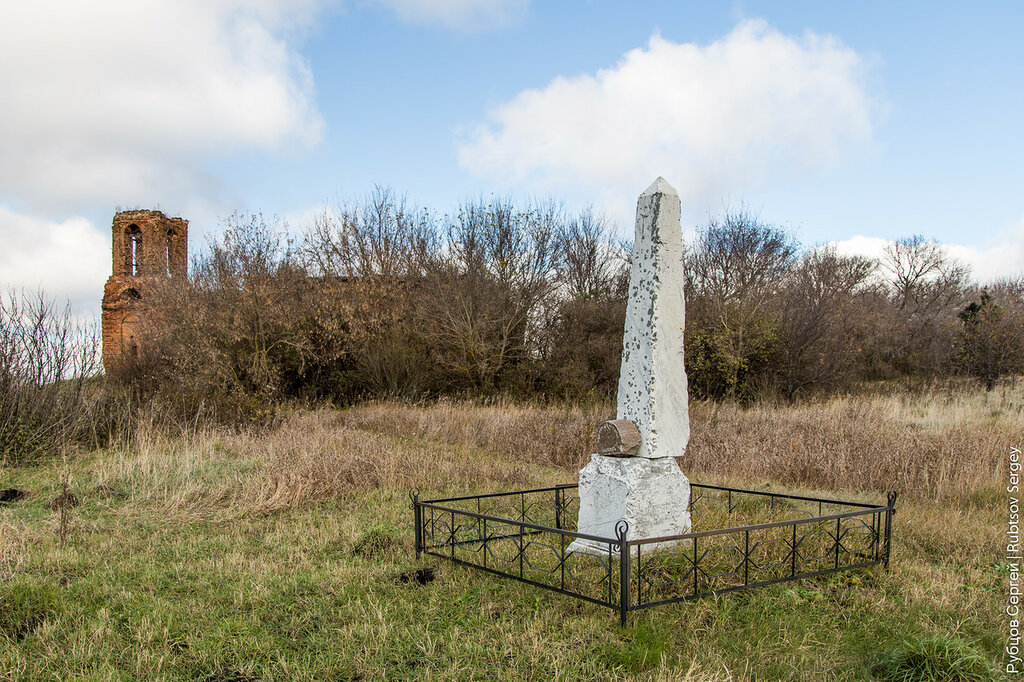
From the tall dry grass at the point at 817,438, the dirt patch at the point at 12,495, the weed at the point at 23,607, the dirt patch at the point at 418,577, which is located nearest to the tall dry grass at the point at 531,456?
the tall dry grass at the point at 817,438

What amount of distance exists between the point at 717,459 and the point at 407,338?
13336mm

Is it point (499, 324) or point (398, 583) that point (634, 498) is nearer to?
point (398, 583)

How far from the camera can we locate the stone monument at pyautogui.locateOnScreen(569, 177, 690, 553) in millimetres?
5594

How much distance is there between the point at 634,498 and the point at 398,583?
2.01 metres

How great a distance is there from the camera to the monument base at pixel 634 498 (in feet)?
18.2

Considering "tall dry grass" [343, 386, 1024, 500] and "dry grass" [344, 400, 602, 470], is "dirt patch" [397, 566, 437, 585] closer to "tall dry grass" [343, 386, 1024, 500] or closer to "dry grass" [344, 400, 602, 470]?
"tall dry grass" [343, 386, 1024, 500]

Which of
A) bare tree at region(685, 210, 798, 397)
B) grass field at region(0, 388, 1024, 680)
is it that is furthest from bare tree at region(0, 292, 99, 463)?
bare tree at region(685, 210, 798, 397)

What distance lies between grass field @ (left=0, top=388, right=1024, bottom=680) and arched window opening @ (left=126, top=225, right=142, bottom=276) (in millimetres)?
21844

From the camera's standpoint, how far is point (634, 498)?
554cm

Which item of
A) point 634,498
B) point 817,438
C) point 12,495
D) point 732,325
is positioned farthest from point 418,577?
point 732,325

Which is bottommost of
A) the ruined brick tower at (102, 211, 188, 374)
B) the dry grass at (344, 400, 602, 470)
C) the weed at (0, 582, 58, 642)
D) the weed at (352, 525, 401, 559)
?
the weed at (352, 525, 401, 559)

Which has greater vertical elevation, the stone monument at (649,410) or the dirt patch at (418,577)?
the stone monument at (649,410)

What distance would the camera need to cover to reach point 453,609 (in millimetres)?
4660

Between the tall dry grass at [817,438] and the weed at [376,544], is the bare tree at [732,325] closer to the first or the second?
the tall dry grass at [817,438]
